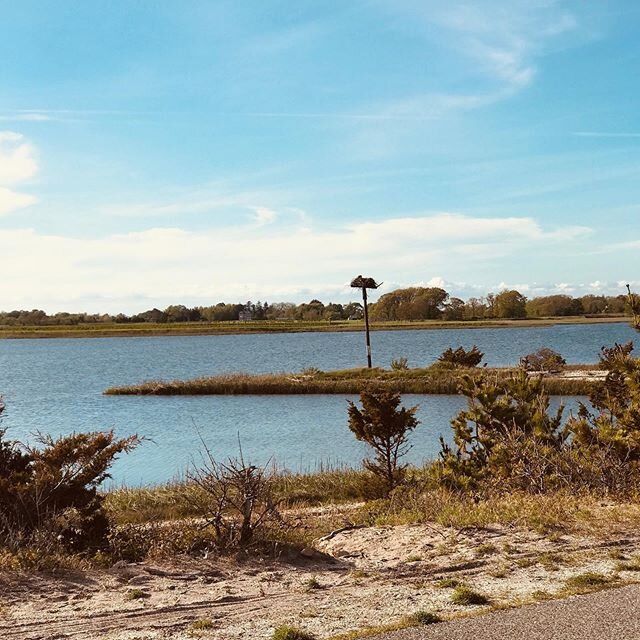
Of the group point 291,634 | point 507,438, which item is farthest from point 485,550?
point 507,438

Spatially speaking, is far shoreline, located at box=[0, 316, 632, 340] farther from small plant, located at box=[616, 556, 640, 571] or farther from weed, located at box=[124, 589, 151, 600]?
weed, located at box=[124, 589, 151, 600]

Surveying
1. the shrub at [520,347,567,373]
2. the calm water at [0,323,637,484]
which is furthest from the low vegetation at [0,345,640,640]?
the shrub at [520,347,567,373]

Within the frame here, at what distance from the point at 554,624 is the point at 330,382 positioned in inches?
1645

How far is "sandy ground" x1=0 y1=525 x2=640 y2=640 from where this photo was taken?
6.81 metres

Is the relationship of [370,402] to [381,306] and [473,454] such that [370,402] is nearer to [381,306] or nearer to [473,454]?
[473,454]

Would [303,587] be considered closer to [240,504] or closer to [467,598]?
[467,598]

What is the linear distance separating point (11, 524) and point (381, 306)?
548 feet

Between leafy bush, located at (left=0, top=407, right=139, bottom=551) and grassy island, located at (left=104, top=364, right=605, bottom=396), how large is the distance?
33.7 m

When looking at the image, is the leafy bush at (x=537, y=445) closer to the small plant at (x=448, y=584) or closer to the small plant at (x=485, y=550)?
the small plant at (x=485, y=550)

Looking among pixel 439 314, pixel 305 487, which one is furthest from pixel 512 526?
pixel 439 314

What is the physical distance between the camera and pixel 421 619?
21.1 ft

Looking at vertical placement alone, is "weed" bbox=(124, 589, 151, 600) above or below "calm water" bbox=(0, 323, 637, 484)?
above

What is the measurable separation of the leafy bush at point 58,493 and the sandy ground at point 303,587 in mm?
1429

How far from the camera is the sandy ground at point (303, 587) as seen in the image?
6.81 m
